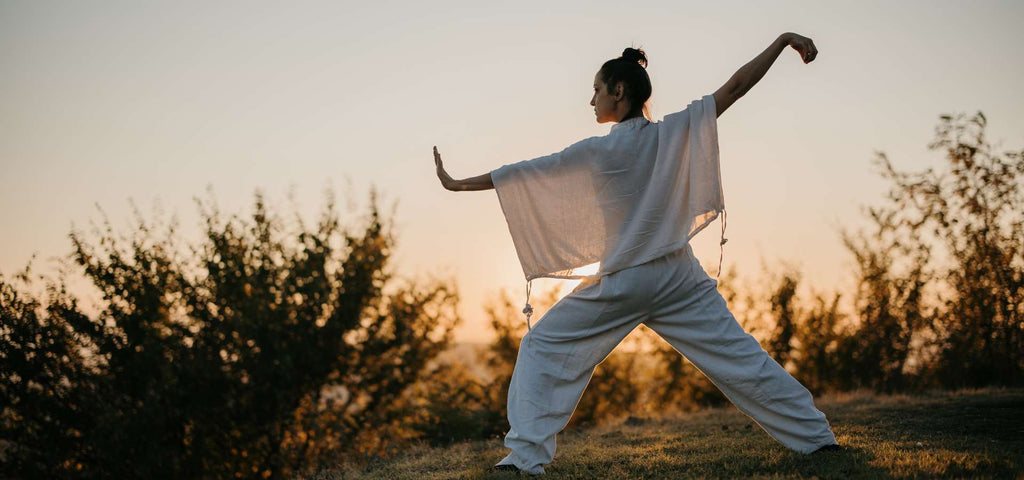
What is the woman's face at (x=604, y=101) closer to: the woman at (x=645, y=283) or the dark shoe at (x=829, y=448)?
the woman at (x=645, y=283)

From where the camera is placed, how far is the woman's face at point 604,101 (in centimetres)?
368

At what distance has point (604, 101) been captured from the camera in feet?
12.1

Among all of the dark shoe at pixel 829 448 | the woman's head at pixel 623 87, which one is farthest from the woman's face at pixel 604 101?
the dark shoe at pixel 829 448

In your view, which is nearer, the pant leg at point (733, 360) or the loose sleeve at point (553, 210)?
the pant leg at point (733, 360)

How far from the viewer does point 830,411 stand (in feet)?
19.8

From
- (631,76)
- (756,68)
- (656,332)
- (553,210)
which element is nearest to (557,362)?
(656,332)

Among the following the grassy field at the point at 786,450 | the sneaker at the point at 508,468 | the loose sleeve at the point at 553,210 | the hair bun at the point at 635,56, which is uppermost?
the hair bun at the point at 635,56

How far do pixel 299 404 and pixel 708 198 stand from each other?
8999mm

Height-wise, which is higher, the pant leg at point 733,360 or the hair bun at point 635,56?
the hair bun at point 635,56

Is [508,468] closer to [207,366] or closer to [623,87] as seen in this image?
[623,87]

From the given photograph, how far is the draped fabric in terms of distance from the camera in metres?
3.57

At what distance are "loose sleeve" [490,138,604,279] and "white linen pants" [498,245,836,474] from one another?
0.24 meters

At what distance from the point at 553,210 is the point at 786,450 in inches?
68.4

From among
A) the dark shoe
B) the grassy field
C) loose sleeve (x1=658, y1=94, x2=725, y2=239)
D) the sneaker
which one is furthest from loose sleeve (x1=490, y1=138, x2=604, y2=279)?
the dark shoe
